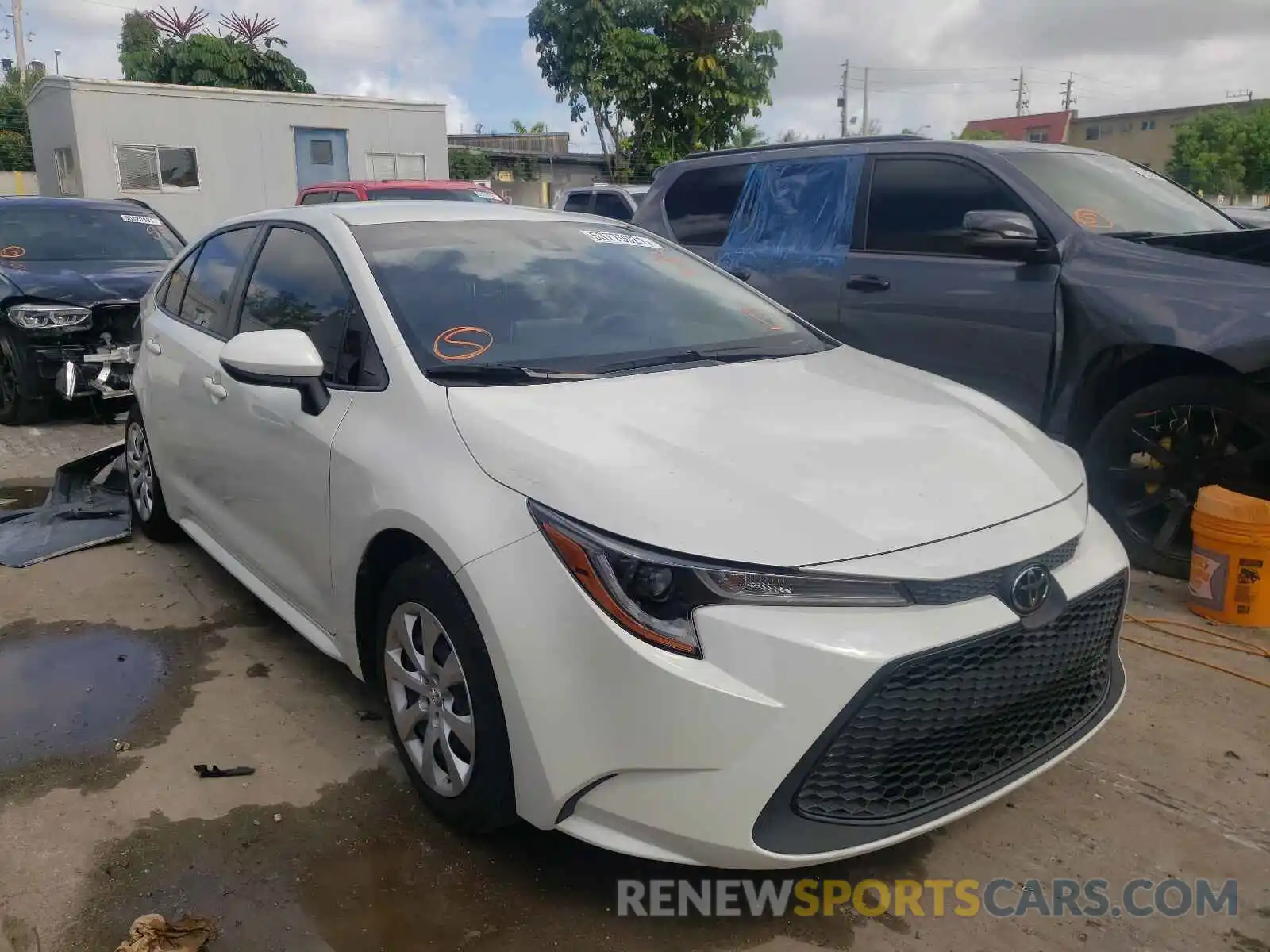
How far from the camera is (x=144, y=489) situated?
4832 mm

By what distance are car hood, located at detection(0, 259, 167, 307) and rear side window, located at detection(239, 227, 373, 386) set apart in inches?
163

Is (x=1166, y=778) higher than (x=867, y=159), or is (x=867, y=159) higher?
(x=867, y=159)

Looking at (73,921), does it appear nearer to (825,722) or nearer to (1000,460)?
(825,722)

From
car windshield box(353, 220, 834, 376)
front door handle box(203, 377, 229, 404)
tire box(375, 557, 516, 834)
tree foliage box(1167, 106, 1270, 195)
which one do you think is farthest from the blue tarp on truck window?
tree foliage box(1167, 106, 1270, 195)

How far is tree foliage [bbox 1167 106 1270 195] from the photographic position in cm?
4122

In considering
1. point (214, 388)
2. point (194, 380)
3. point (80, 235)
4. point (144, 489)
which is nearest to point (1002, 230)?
point (214, 388)

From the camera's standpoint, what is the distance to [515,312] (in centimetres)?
306

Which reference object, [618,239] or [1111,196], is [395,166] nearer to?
[1111,196]

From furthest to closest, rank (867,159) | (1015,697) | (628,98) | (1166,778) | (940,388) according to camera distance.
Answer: (628,98) < (867,159) < (940,388) < (1166,778) < (1015,697)

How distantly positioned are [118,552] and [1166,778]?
4.43 meters

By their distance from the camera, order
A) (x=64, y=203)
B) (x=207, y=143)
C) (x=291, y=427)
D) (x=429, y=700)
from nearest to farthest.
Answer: (x=429, y=700) → (x=291, y=427) → (x=64, y=203) → (x=207, y=143)

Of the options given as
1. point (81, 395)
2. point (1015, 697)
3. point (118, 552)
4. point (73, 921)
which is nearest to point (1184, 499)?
point (1015, 697)

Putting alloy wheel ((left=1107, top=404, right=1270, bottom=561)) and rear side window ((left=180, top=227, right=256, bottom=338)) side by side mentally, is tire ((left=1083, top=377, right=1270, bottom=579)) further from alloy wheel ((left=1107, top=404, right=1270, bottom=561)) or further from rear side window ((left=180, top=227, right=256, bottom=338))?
rear side window ((left=180, top=227, right=256, bottom=338))

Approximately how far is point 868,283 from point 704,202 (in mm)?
1521
